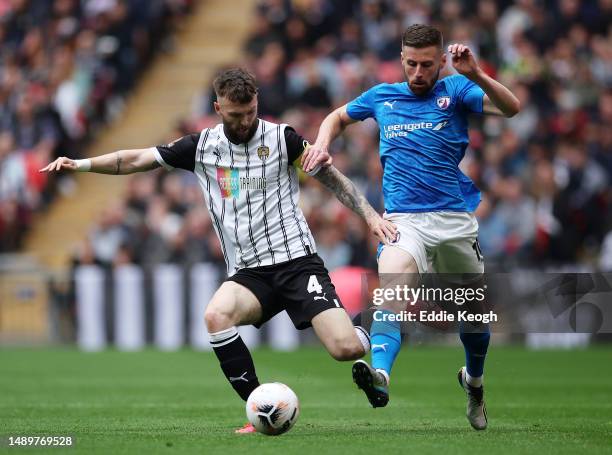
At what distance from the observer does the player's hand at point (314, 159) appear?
8484mm

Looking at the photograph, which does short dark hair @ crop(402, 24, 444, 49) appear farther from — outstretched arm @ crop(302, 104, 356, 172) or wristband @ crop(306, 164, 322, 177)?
wristband @ crop(306, 164, 322, 177)

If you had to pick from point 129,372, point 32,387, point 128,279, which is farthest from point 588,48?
point 32,387

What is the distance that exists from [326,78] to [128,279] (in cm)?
491

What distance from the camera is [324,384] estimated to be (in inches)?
526

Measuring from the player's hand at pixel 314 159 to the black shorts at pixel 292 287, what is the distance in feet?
2.32

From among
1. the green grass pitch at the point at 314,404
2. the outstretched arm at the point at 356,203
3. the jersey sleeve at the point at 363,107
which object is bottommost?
the green grass pitch at the point at 314,404

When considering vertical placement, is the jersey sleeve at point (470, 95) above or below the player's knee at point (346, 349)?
above

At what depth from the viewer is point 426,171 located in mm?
8859

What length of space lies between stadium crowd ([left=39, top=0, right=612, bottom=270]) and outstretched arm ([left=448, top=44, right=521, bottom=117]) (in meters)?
9.21

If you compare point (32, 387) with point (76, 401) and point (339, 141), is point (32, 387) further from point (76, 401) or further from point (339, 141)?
point (339, 141)

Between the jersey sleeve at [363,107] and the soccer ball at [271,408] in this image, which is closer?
the soccer ball at [271,408]

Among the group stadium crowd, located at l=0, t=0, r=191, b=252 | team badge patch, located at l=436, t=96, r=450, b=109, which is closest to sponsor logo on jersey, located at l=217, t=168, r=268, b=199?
team badge patch, located at l=436, t=96, r=450, b=109

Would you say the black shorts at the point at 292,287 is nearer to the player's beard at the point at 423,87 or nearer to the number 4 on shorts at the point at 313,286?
the number 4 on shorts at the point at 313,286

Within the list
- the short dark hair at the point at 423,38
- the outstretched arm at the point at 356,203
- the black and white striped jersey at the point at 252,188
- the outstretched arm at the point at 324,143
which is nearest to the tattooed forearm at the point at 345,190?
the outstretched arm at the point at 356,203
